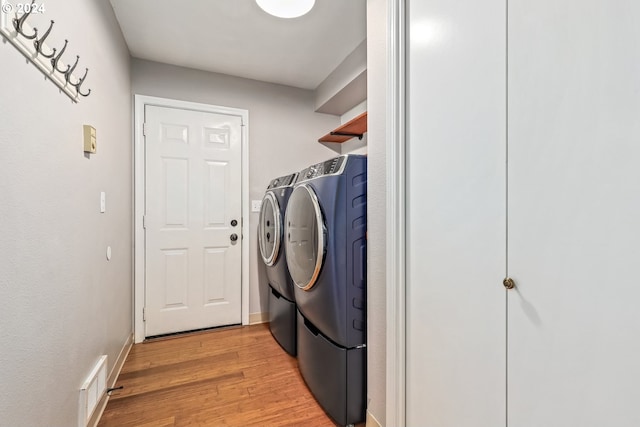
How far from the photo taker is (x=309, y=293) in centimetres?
167

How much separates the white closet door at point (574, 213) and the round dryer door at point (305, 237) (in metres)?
0.90

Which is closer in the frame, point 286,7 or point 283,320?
point 286,7

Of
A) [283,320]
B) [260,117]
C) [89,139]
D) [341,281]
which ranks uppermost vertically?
[260,117]

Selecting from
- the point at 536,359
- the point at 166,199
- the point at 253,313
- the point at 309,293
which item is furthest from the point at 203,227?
the point at 536,359

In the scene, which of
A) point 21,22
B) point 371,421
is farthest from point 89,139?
point 371,421

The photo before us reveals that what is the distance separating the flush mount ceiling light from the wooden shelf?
87 cm

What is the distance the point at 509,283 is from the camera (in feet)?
2.66

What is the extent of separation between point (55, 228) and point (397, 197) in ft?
4.42

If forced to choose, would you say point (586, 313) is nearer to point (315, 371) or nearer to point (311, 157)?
point (315, 371)

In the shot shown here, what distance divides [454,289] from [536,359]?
0.29m

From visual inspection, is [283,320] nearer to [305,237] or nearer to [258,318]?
[258,318]

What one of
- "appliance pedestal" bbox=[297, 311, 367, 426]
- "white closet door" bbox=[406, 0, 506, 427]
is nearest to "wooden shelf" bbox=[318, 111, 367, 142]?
"white closet door" bbox=[406, 0, 506, 427]

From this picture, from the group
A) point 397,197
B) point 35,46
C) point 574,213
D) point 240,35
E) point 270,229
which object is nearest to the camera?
point 574,213

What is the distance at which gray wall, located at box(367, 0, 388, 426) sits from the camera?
51.3 inches
